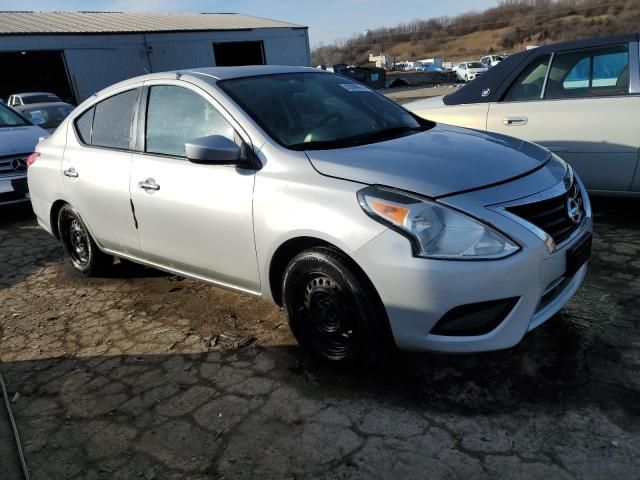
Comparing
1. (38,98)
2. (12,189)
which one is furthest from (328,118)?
(38,98)

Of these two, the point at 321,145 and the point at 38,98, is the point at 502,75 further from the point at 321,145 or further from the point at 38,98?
the point at 38,98

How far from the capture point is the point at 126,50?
90.1 feet

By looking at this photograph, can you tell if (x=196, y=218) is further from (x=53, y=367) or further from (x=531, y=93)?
(x=531, y=93)

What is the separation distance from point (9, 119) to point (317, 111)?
636 centimetres

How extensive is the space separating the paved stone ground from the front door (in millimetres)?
510

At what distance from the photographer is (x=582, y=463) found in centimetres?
211

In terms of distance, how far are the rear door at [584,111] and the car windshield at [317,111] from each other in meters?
1.56

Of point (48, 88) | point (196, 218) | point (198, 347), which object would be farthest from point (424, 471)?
point (48, 88)

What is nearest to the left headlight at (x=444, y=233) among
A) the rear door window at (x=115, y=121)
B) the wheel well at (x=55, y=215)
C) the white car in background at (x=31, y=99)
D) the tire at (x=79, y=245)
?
the rear door window at (x=115, y=121)

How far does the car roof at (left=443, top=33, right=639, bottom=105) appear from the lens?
475 cm

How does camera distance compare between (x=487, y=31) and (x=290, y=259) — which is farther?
(x=487, y=31)

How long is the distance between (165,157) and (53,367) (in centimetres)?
145

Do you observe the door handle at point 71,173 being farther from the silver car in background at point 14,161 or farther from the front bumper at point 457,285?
the silver car in background at point 14,161

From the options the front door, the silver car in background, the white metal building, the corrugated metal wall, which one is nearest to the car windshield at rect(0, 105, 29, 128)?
the silver car in background
